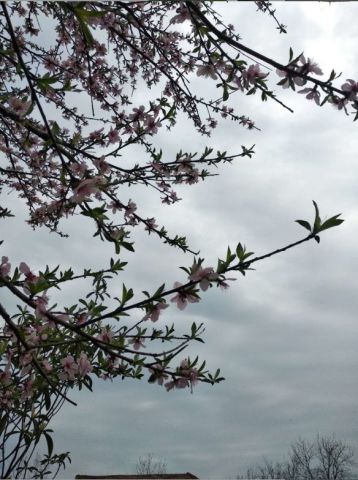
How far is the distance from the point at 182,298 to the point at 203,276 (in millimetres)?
190

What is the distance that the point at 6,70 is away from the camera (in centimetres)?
610

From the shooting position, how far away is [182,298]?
7.53 ft

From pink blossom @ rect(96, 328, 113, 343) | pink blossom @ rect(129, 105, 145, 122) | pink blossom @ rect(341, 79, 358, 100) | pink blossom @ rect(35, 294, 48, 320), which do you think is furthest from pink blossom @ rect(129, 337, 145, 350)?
pink blossom @ rect(129, 105, 145, 122)

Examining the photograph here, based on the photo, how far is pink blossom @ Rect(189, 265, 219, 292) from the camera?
216cm

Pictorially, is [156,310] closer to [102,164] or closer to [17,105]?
[102,164]

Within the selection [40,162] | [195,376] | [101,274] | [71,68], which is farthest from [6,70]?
[195,376]

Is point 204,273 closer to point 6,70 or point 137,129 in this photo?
point 137,129

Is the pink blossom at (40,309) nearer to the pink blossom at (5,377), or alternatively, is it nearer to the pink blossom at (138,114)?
the pink blossom at (5,377)

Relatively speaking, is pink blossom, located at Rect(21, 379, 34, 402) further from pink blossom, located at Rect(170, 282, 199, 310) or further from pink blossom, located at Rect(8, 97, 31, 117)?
pink blossom, located at Rect(8, 97, 31, 117)

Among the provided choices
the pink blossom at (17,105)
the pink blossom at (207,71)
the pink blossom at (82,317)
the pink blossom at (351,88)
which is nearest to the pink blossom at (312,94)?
the pink blossom at (351,88)

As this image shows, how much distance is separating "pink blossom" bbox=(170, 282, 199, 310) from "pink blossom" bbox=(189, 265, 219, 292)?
9 cm

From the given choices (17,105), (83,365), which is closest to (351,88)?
(17,105)

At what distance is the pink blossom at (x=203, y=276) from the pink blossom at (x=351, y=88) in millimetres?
1546

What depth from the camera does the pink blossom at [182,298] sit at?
226 centimetres
